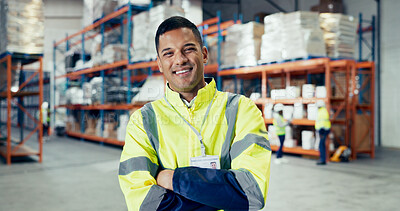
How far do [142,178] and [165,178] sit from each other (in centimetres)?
9

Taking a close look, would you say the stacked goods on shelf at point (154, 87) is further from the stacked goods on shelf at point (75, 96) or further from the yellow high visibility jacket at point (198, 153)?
the yellow high visibility jacket at point (198, 153)

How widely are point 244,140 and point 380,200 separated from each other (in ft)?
14.3

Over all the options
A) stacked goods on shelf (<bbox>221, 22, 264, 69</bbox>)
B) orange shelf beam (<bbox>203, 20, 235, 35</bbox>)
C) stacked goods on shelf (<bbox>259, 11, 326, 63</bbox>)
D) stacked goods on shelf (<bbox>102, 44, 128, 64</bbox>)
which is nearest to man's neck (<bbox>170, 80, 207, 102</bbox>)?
stacked goods on shelf (<bbox>259, 11, 326, 63</bbox>)

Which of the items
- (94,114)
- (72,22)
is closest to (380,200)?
(94,114)

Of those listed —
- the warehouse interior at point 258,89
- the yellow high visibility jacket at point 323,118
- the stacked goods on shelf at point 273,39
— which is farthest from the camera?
the yellow high visibility jacket at point 323,118

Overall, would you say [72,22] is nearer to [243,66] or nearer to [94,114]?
[94,114]

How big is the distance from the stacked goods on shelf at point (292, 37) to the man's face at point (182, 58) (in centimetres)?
591

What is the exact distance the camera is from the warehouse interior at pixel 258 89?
5.15 metres

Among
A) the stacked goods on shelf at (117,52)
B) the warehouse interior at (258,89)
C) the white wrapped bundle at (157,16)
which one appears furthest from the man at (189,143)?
the stacked goods on shelf at (117,52)

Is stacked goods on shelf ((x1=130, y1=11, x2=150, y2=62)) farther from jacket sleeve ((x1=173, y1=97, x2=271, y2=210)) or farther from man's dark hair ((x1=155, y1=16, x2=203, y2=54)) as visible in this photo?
jacket sleeve ((x1=173, y1=97, x2=271, y2=210))

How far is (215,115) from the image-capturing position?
4.59ft

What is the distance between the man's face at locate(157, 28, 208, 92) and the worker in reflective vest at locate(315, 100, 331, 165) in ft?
22.7

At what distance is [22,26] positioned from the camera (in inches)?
295

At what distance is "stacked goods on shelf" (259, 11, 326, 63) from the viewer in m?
7.23
